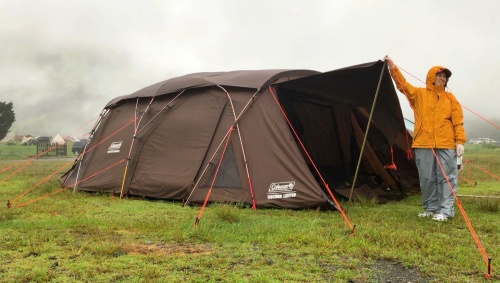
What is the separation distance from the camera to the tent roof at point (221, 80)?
7.58m

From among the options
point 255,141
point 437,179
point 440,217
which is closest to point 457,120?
point 437,179

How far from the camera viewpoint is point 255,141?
23.5 feet

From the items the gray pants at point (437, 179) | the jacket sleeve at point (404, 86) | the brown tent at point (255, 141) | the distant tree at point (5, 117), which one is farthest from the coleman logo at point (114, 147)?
the distant tree at point (5, 117)

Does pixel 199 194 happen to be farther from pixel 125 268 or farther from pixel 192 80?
pixel 125 268

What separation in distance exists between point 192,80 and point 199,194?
2401mm

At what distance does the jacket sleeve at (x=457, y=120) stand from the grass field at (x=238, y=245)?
1.15 m

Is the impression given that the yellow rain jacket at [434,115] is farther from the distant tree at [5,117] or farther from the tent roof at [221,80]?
the distant tree at [5,117]

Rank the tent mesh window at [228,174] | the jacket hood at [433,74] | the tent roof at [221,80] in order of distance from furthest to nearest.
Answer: the tent roof at [221,80] → the tent mesh window at [228,174] → the jacket hood at [433,74]

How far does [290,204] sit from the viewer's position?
21.7 feet

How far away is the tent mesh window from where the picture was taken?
706 centimetres

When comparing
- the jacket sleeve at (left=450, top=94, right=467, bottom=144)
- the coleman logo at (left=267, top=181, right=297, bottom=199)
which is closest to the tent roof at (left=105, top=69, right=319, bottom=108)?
the coleman logo at (left=267, top=181, right=297, bottom=199)

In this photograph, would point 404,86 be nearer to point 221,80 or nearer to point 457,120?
point 457,120

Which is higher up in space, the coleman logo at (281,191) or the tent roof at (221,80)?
the tent roof at (221,80)

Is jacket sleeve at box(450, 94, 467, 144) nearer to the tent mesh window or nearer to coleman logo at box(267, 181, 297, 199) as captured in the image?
coleman logo at box(267, 181, 297, 199)
